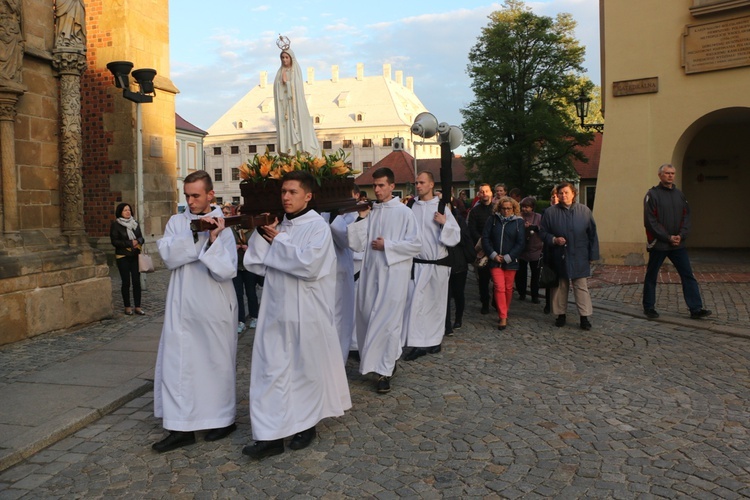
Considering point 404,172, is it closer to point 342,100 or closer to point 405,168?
point 405,168

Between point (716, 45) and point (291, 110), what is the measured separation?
873 cm

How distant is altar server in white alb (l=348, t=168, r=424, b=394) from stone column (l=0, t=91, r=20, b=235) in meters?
4.69

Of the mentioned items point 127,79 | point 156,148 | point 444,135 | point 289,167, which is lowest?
point 289,167

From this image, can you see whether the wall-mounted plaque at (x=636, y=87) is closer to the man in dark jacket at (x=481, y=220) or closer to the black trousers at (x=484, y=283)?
the man in dark jacket at (x=481, y=220)

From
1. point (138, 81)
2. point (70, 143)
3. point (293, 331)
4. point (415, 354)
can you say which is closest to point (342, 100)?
point (138, 81)

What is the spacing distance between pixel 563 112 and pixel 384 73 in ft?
162

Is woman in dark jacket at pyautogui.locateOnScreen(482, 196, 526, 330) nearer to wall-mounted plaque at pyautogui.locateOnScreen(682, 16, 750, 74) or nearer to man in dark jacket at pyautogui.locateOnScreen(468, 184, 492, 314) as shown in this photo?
man in dark jacket at pyautogui.locateOnScreen(468, 184, 492, 314)

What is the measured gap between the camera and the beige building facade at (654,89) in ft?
44.0

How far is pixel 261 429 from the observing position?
445 cm

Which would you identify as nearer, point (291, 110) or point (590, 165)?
point (291, 110)

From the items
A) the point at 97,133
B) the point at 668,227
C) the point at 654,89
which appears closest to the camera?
the point at 668,227

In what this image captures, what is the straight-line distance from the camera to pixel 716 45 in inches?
533

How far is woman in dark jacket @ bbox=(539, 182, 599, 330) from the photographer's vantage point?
342 inches

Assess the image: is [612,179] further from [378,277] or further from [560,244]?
[378,277]
